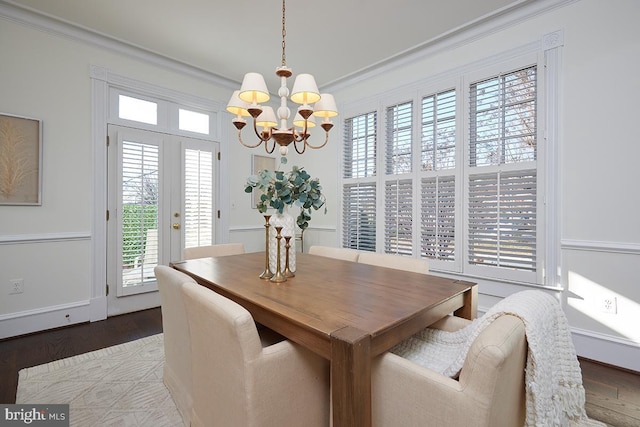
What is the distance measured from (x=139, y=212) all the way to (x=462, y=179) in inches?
136

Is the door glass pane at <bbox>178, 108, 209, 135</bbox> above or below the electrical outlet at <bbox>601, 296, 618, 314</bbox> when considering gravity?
above

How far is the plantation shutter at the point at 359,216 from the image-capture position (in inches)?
143

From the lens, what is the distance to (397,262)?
80.9 inches

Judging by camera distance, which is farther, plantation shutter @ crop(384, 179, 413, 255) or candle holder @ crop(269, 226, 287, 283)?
plantation shutter @ crop(384, 179, 413, 255)

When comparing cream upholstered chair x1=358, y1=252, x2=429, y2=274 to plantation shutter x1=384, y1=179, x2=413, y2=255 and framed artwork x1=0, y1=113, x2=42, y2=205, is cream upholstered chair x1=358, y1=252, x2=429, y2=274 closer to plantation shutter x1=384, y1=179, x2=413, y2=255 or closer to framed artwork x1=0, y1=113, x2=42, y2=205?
plantation shutter x1=384, y1=179, x2=413, y2=255

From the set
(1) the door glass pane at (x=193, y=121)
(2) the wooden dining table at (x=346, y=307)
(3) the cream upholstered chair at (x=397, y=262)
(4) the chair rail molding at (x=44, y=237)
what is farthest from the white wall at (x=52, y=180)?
(3) the cream upholstered chair at (x=397, y=262)

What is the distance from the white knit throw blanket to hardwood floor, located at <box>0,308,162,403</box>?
103 inches

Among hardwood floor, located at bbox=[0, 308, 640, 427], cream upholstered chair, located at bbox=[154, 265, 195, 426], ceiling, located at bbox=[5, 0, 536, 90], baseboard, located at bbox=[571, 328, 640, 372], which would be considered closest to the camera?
cream upholstered chair, located at bbox=[154, 265, 195, 426]

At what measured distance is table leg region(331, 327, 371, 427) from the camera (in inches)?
35.0

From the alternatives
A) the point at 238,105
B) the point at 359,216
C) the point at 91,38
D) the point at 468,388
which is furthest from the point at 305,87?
the point at 91,38

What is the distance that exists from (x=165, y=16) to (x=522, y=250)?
374 centimetres

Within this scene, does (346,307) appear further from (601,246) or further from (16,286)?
(16,286)

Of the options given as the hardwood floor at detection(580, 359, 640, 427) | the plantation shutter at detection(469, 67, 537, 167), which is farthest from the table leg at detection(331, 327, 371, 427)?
the plantation shutter at detection(469, 67, 537, 167)

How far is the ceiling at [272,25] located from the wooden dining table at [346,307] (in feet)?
7.07
